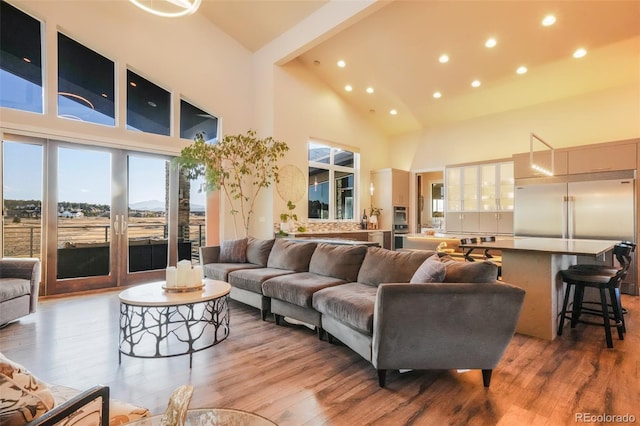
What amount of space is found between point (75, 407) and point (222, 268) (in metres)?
3.15

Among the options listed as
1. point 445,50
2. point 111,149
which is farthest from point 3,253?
point 445,50

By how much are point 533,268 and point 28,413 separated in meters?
3.62

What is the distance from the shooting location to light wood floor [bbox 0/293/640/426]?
6.05 feet

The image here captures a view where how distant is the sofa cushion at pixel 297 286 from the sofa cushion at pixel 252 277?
4.5 inches

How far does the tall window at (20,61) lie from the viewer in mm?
4137

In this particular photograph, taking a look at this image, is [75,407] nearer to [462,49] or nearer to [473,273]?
[473,273]

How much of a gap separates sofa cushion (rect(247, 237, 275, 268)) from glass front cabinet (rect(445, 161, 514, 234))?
439 centimetres

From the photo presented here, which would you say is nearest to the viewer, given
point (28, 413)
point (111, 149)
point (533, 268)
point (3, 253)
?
point (28, 413)

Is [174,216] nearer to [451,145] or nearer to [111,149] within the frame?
[111,149]

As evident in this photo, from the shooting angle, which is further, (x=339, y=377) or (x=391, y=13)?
(x=391, y=13)

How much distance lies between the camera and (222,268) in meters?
4.09

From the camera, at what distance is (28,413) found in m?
0.91

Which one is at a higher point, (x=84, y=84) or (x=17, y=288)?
(x=84, y=84)

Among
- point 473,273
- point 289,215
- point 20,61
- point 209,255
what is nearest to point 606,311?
point 473,273
